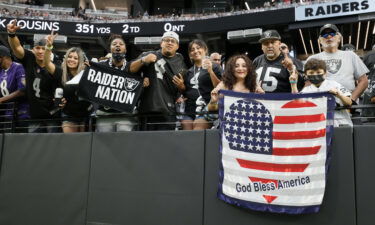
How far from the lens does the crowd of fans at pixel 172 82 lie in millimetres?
3123

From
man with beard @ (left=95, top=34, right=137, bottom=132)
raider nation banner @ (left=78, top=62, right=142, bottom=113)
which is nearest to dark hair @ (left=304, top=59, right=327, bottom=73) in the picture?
raider nation banner @ (left=78, top=62, right=142, bottom=113)

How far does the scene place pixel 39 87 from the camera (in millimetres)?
4078

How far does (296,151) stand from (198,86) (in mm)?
1315

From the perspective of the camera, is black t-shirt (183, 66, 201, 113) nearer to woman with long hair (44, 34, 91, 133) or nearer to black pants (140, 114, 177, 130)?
black pants (140, 114, 177, 130)

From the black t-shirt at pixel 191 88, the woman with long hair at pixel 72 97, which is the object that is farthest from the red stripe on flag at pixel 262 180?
the woman with long hair at pixel 72 97

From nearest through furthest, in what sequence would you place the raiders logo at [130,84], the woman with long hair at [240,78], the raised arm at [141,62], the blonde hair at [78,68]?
the woman with long hair at [240,78] → the raised arm at [141,62] → the raiders logo at [130,84] → the blonde hair at [78,68]

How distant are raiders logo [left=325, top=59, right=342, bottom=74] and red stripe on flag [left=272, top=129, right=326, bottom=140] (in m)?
1.01

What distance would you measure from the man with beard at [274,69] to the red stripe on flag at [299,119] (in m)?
0.57

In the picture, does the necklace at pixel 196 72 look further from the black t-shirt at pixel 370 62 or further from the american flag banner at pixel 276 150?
the black t-shirt at pixel 370 62

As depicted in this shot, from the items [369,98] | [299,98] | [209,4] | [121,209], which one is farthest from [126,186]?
[209,4]

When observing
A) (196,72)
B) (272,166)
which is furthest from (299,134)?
(196,72)

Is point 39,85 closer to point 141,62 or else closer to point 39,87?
point 39,87

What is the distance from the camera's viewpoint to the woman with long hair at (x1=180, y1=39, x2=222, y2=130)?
135 inches

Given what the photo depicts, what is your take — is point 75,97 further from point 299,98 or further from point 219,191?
point 299,98
